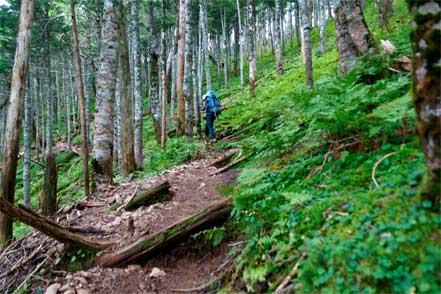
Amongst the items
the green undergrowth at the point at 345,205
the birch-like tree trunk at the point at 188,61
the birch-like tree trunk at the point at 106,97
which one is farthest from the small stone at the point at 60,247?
the birch-like tree trunk at the point at 188,61

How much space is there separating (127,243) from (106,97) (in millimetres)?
4044

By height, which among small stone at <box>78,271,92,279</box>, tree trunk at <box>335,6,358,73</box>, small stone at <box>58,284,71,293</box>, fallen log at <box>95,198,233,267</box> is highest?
tree trunk at <box>335,6,358,73</box>

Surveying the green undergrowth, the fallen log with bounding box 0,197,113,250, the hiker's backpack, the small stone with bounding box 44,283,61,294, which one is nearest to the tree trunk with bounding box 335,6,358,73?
the green undergrowth

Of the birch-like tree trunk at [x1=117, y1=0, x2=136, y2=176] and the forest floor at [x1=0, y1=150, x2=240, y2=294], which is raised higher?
the birch-like tree trunk at [x1=117, y1=0, x2=136, y2=176]

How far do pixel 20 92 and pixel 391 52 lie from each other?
19.6ft

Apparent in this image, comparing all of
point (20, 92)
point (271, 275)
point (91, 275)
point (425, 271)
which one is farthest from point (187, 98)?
point (425, 271)

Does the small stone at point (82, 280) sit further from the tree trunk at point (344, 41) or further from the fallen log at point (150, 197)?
the tree trunk at point (344, 41)

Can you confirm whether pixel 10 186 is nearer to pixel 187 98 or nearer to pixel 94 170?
pixel 94 170

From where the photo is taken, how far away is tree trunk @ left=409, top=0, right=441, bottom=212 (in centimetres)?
201

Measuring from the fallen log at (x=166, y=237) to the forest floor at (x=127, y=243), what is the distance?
84 mm

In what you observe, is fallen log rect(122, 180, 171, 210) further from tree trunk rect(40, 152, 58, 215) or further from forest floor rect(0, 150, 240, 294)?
Answer: tree trunk rect(40, 152, 58, 215)

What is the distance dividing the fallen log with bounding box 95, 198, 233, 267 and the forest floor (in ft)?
0.28

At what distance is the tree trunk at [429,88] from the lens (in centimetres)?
201

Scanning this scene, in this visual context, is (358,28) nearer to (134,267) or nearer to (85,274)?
(134,267)
